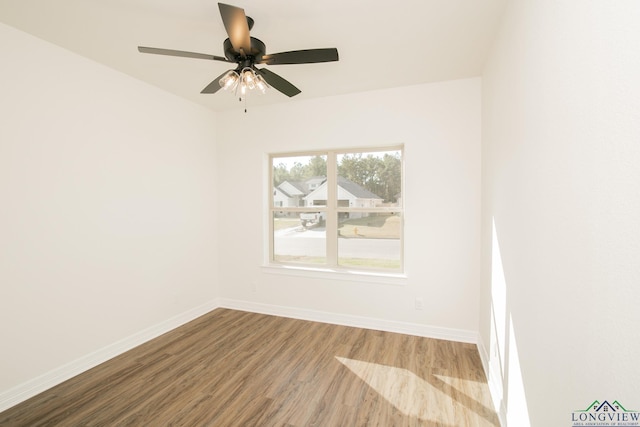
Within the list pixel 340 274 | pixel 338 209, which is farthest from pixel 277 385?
pixel 338 209

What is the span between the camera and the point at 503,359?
6.12 feet

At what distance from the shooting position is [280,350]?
2799mm

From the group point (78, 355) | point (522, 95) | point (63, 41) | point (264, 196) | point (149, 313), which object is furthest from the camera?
point (264, 196)

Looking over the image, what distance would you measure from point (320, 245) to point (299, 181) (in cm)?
94

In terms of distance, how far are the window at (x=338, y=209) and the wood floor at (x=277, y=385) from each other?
992mm

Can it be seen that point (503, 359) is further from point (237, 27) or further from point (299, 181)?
point (299, 181)

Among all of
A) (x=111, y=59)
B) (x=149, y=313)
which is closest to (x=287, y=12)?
(x=111, y=59)

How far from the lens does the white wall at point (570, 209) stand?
714 millimetres

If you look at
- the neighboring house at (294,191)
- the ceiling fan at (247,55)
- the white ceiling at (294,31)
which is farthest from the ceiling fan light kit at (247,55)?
the neighboring house at (294,191)

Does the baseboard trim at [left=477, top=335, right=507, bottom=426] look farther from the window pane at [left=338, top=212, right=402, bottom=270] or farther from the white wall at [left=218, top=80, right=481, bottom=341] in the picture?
the window pane at [left=338, top=212, right=402, bottom=270]

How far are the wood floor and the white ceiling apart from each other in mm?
2842

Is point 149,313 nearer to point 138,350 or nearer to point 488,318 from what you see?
point 138,350

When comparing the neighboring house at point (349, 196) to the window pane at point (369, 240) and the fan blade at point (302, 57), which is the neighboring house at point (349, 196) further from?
the fan blade at point (302, 57)

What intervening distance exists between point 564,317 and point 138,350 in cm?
→ 349
